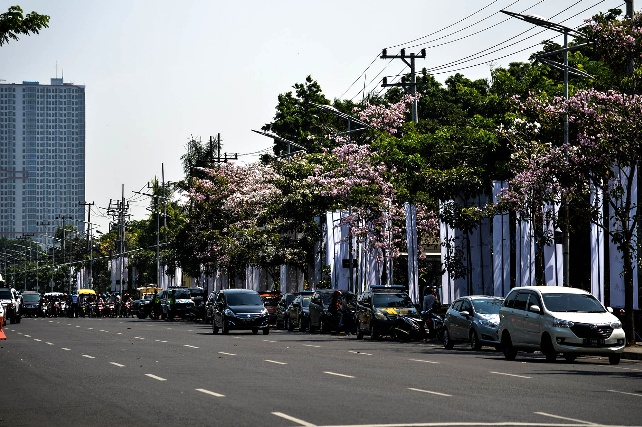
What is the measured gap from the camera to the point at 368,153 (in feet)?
193

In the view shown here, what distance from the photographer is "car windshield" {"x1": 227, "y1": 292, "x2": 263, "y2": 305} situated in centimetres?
5156

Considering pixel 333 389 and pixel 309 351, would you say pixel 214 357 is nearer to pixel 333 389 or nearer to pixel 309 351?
pixel 309 351

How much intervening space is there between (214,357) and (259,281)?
59.7 meters

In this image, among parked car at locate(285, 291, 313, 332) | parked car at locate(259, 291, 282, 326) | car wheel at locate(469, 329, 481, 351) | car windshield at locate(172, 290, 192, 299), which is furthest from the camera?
car windshield at locate(172, 290, 192, 299)

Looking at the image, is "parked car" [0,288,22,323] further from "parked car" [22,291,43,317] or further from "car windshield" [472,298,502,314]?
"car windshield" [472,298,502,314]

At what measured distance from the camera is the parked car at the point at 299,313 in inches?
2219

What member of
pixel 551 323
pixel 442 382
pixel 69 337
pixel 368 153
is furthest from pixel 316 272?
pixel 442 382

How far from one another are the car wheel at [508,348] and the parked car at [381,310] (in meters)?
12.0

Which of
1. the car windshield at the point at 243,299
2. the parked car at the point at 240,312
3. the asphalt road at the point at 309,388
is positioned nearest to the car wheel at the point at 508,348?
the asphalt road at the point at 309,388

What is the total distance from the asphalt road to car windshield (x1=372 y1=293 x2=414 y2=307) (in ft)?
28.6

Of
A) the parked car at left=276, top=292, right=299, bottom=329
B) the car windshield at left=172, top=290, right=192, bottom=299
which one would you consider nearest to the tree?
the parked car at left=276, top=292, right=299, bottom=329

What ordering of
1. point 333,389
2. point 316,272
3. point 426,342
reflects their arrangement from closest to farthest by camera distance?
1. point 333,389
2. point 426,342
3. point 316,272

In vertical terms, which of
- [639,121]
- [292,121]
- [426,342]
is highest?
[292,121]

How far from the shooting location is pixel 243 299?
5175cm
